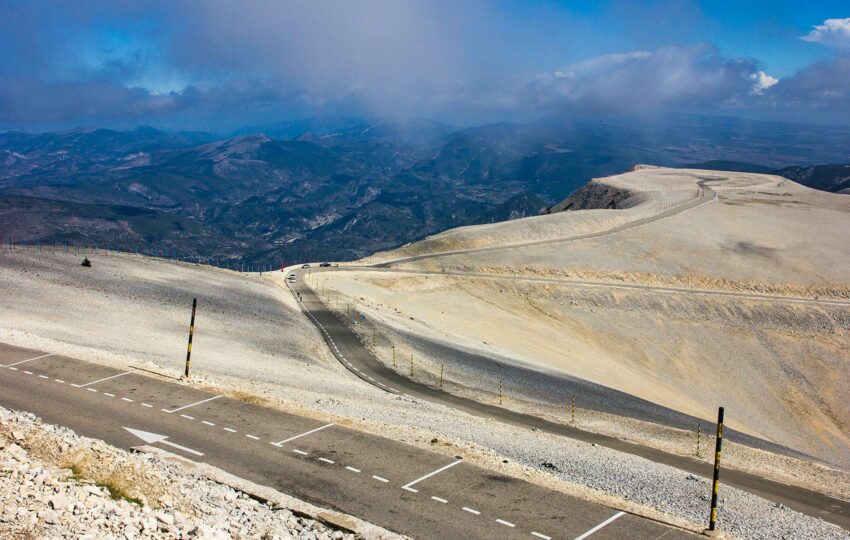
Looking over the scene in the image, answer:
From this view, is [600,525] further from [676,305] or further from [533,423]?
[676,305]

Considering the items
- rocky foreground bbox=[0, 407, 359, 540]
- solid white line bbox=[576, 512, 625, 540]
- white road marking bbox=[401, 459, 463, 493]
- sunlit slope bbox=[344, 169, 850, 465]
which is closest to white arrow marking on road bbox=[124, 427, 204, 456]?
rocky foreground bbox=[0, 407, 359, 540]

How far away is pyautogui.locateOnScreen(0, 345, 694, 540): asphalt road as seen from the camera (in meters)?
15.3

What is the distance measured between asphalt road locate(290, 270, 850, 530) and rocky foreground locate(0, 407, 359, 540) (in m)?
16.6

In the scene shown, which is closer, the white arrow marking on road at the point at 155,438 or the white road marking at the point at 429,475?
the white road marking at the point at 429,475

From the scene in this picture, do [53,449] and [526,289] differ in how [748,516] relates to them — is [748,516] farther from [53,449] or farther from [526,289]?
[526,289]

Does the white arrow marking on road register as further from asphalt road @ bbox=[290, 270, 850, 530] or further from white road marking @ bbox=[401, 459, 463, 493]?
→ asphalt road @ bbox=[290, 270, 850, 530]

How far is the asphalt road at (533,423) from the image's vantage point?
72.7 ft

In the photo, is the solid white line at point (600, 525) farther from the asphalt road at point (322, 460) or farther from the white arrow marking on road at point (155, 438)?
the white arrow marking on road at point (155, 438)

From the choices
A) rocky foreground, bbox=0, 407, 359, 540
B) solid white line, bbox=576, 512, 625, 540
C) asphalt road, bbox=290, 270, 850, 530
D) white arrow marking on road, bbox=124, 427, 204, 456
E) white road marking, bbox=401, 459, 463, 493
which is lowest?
asphalt road, bbox=290, 270, 850, 530

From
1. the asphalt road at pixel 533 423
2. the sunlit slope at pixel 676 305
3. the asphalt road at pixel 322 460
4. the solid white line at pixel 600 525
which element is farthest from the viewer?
the sunlit slope at pixel 676 305

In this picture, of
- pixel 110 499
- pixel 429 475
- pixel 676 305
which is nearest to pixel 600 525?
pixel 429 475

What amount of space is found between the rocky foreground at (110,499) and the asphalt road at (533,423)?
16.6 meters

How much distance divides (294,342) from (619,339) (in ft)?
142

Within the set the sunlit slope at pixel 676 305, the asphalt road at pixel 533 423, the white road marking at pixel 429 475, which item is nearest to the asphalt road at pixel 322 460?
the white road marking at pixel 429 475
